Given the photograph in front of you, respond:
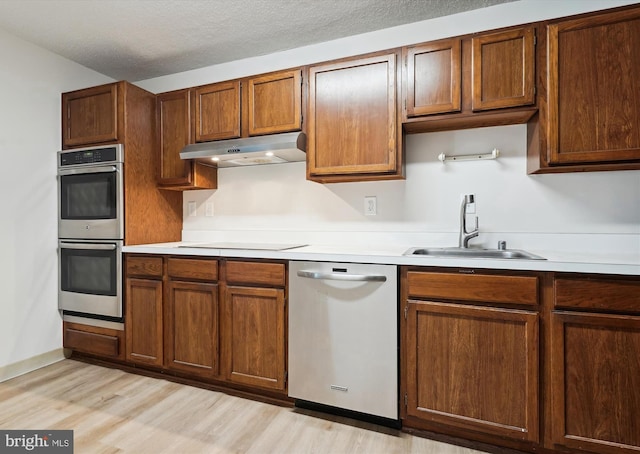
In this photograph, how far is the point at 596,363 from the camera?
1398mm

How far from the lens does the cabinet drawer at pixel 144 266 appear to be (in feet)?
7.44

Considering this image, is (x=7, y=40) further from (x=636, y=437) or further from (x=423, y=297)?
(x=636, y=437)

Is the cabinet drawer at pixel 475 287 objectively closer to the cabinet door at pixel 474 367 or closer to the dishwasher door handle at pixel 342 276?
the cabinet door at pixel 474 367

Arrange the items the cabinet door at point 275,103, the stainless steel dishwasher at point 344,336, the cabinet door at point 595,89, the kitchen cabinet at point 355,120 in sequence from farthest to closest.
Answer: the cabinet door at point 275,103 < the kitchen cabinet at point 355,120 < the stainless steel dishwasher at point 344,336 < the cabinet door at point 595,89

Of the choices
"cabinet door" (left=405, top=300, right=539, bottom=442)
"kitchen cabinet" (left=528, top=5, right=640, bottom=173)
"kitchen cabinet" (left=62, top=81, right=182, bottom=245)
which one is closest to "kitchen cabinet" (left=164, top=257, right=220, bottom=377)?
"kitchen cabinet" (left=62, top=81, right=182, bottom=245)

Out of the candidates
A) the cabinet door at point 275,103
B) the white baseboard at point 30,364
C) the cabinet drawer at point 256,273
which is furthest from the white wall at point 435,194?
the white baseboard at point 30,364

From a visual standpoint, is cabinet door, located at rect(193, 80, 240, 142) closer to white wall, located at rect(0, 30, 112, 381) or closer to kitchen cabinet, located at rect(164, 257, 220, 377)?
kitchen cabinet, located at rect(164, 257, 220, 377)

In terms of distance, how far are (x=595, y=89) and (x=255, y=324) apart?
7.24 feet

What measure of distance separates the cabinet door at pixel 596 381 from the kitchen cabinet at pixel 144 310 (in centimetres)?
229

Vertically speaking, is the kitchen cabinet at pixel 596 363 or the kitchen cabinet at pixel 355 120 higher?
the kitchen cabinet at pixel 355 120

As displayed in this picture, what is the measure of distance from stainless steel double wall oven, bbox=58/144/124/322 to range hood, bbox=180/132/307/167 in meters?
0.59

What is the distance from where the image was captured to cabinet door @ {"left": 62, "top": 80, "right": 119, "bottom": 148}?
246 centimetres

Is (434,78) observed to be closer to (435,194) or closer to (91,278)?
(435,194)

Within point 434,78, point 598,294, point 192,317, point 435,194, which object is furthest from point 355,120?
point 192,317
